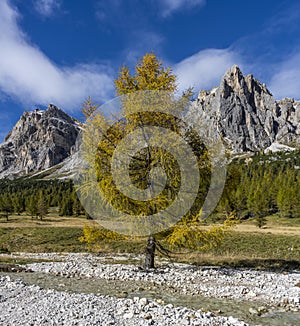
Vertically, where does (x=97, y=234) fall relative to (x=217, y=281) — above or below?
above

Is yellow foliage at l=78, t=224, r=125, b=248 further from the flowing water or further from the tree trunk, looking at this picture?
the flowing water

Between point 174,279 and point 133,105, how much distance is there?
8.65 metres

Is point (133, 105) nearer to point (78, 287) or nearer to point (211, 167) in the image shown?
point (211, 167)

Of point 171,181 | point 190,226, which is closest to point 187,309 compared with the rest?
point 190,226

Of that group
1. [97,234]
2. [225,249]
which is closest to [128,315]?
[97,234]

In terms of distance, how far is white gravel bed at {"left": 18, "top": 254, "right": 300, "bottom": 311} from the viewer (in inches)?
425

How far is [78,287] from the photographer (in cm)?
1189

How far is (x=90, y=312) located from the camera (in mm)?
8656

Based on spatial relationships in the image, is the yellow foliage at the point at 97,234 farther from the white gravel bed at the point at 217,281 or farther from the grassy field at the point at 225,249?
the grassy field at the point at 225,249

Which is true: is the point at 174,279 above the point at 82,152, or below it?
below

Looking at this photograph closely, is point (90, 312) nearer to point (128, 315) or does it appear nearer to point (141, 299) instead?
point (128, 315)

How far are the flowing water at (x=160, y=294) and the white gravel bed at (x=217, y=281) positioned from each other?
0.62 m

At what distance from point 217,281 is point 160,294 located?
11.7 feet

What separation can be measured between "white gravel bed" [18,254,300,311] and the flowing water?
0.62 metres
